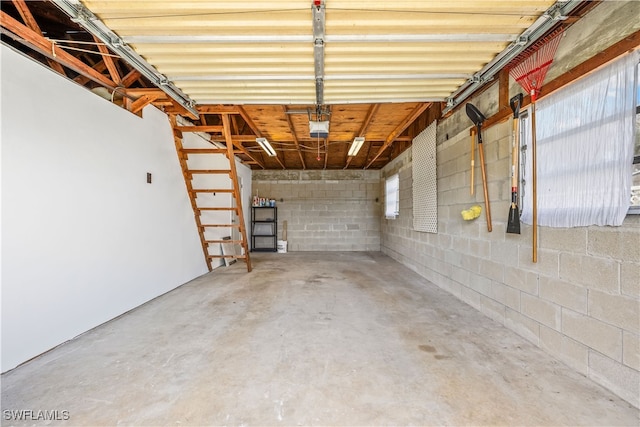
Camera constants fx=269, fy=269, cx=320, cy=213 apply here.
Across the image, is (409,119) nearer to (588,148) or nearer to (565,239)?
(588,148)

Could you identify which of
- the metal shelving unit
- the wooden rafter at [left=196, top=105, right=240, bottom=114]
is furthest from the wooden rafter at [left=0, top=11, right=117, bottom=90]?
the metal shelving unit

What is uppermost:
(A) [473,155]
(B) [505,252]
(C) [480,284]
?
(A) [473,155]

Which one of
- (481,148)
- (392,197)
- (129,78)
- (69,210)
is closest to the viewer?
(69,210)

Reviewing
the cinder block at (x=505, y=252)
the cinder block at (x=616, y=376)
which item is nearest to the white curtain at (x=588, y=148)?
the cinder block at (x=505, y=252)

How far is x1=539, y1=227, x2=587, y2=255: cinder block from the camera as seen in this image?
183cm

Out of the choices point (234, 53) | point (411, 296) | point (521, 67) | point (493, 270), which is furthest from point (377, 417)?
point (521, 67)

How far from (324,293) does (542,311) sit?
7.86 feet

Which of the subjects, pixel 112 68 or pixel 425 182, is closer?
pixel 112 68

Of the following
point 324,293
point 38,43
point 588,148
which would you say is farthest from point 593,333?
point 38,43

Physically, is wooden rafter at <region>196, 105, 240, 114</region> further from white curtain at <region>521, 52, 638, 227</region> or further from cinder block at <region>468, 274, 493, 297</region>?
cinder block at <region>468, 274, 493, 297</region>

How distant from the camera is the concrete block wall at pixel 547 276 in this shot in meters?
1.60

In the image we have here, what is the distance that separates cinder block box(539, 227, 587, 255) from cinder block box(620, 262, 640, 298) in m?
0.24

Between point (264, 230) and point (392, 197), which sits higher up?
point (392, 197)

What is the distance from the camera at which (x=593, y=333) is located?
1773 mm
